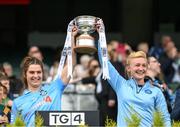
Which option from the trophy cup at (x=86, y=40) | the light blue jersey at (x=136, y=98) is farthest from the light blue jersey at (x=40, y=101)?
the light blue jersey at (x=136, y=98)

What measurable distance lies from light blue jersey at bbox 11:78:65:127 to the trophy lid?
57 cm

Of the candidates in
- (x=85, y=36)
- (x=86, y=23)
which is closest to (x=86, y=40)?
(x=85, y=36)

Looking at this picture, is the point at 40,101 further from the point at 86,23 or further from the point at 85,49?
the point at 86,23

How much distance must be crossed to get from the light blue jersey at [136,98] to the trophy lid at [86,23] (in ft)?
0.92

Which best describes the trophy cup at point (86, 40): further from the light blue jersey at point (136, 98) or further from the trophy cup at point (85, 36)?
the light blue jersey at point (136, 98)

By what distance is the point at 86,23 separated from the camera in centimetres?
758

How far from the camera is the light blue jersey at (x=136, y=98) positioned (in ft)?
25.3

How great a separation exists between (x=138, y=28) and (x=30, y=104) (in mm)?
13594

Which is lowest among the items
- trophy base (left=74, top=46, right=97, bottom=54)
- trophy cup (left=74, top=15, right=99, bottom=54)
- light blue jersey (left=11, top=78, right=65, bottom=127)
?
light blue jersey (left=11, top=78, right=65, bottom=127)

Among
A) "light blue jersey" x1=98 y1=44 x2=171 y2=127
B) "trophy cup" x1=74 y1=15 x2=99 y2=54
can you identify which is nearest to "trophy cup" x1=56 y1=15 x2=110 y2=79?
"trophy cup" x1=74 y1=15 x2=99 y2=54

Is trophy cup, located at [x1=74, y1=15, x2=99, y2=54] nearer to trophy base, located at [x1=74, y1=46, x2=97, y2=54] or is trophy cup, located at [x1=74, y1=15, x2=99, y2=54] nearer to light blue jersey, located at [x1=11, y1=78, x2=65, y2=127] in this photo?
trophy base, located at [x1=74, y1=46, x2=97, y2=54]

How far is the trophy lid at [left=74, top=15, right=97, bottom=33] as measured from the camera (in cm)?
756

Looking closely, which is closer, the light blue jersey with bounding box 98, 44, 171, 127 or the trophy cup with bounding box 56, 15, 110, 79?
the trophy cup with bounding box 56, 15, 110, 79

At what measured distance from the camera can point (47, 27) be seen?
857 inches
